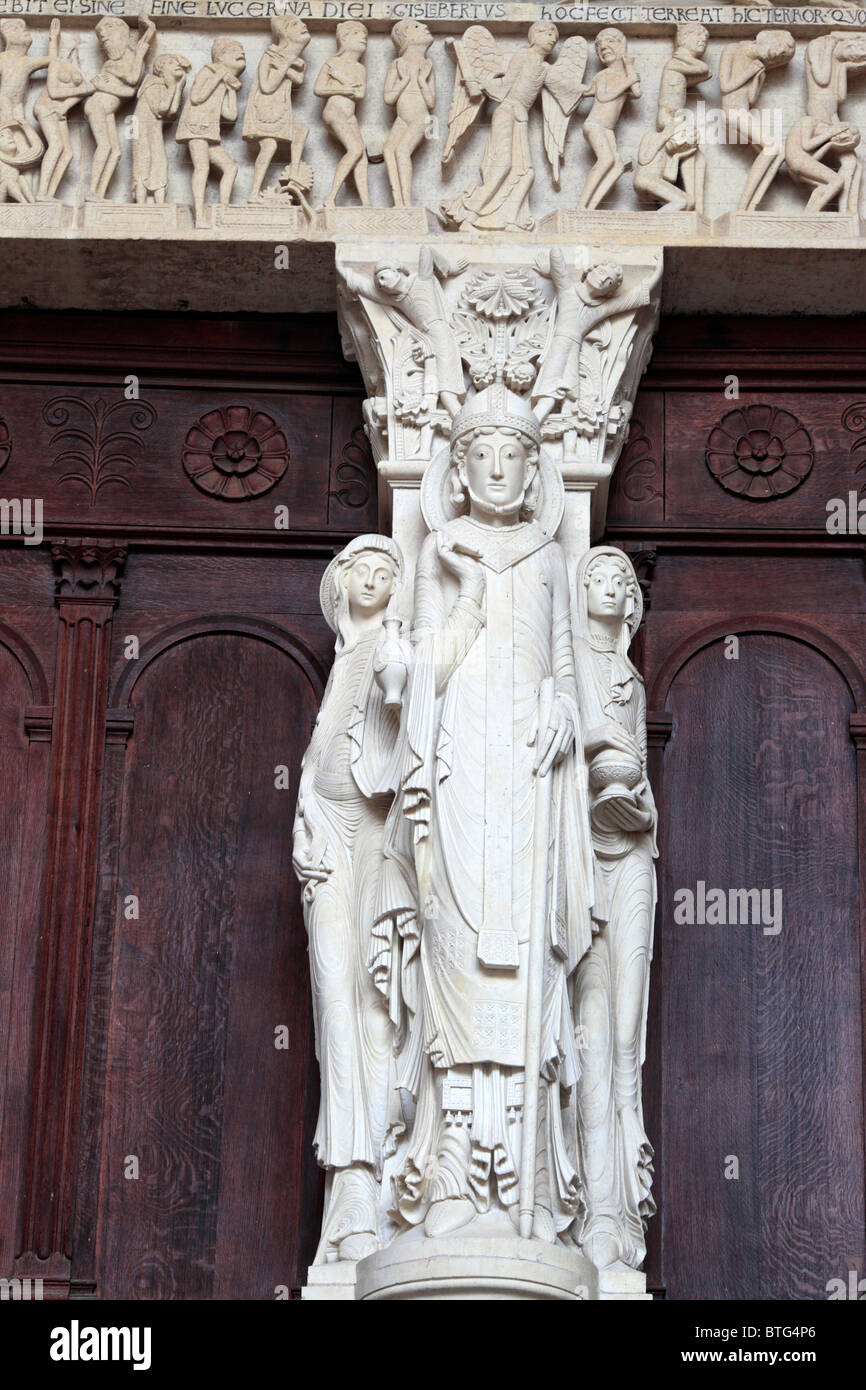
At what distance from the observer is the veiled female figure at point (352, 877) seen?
9.37 metres

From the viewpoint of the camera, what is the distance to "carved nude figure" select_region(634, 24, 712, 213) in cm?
1057

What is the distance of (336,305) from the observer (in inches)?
426

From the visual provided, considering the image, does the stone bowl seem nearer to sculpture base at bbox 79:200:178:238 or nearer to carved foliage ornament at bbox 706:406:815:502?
carved foliage ornament at bbox 706:406:815:502

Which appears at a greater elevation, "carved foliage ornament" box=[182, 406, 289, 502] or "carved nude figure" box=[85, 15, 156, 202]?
"carved nude figure" box=[85, 15, 156, 202]

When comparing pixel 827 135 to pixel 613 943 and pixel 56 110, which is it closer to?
pixel 56 110

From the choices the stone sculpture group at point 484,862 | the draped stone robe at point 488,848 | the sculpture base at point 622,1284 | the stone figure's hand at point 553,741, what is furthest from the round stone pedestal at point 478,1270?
the stone figure's hand at point 553,741

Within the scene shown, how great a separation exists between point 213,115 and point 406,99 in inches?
30.2

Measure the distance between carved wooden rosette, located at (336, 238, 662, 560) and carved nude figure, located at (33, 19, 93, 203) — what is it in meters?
1.18

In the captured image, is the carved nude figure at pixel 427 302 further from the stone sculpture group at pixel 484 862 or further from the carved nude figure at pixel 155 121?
the carved nude figure at pixel 155 121

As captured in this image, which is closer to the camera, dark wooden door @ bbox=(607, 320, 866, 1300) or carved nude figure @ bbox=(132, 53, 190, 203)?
dark wooden door @ bbox=(607, 320, 866, 1300)

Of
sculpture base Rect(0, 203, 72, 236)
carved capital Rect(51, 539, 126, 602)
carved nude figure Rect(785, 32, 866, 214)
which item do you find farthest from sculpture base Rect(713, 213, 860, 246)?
carved capital Rect(51, 539, 126, 602)

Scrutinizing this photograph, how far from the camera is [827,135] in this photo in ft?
34.6

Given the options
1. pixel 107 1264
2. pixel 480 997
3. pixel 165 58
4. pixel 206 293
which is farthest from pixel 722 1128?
pixel 165 58

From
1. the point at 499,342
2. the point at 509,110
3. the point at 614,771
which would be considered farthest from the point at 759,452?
the point at 614,771
